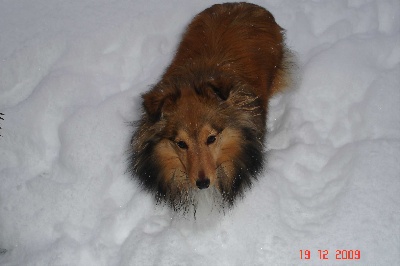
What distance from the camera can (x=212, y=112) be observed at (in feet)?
8.57

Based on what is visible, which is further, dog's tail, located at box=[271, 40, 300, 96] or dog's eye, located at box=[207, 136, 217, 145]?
dog's tail, located at box=[271, 40, 300, 96]

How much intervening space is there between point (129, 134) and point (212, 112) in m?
1.25

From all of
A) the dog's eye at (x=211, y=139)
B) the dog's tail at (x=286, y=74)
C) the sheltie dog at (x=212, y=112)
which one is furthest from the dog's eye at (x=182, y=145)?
the dog's tail at (x=286, y=74)

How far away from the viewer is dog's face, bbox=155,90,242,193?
256 centimetres

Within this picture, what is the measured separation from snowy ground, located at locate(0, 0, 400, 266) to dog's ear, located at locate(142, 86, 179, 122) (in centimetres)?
94

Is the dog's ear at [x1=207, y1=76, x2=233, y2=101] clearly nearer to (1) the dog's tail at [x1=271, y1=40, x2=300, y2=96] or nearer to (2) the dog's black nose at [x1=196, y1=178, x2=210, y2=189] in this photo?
(2) the dog's black nose at [x1=196, y1=178, x2=210, y2=189]

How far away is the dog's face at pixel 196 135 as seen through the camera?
2.56 metres

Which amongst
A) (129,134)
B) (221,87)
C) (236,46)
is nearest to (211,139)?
(221,87)

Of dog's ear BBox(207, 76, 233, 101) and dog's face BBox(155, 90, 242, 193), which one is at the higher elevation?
dog's ear BBox(207, 76, 233, 101)

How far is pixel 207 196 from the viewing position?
3029 mm

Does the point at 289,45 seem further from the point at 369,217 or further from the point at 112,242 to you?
the point at 112,242

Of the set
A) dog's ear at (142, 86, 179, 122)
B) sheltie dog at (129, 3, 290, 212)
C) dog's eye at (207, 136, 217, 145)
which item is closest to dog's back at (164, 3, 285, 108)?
sheltie dog at (129, 3, 290, 212)

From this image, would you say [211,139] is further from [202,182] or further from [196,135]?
[202,182]

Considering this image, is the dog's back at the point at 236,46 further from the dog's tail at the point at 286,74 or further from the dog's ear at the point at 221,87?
the dog's ear at the point at 221,87
